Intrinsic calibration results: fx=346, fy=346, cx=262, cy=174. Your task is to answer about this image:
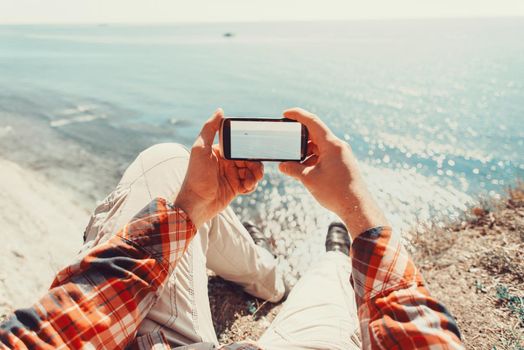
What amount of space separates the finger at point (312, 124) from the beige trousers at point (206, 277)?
86cm

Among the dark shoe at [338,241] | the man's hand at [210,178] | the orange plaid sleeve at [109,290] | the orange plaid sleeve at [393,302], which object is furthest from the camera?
the dark shoe at [338,241]

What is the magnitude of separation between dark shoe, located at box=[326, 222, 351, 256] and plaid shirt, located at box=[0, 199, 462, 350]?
1.76 metres

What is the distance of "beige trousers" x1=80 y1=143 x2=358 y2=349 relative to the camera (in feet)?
5.60

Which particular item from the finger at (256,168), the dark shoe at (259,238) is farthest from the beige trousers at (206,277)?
the dark shoe at (259,238)

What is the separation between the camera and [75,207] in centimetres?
531

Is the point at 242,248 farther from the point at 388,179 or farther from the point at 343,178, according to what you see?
the point at 388,179

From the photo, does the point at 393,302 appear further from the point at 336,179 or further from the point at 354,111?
the point at 354,111

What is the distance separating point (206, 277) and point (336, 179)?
1058mm

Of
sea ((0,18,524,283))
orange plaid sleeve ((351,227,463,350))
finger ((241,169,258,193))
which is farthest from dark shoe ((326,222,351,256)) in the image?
orange plaid sleeve ((351,227,463,350))

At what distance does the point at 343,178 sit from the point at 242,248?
1.26 meters

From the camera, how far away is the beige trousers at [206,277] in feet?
5.60

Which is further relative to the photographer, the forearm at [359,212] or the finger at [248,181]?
the finger at [248,181]

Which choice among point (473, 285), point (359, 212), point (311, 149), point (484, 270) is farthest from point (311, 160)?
point (484, 270)

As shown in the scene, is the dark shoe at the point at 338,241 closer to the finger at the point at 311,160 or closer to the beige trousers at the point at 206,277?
the beige trousers at the point at 206,277
